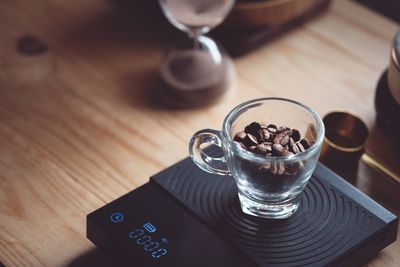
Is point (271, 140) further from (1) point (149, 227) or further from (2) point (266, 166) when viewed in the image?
(1) point (149, 227)

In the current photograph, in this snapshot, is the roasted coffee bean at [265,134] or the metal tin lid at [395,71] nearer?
the roasted coffee bean at [265,134]

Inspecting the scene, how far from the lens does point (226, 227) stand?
823 mm

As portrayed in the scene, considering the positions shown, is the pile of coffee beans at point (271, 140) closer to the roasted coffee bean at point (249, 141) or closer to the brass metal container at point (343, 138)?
the roasted coffee bean at point (249, 141)

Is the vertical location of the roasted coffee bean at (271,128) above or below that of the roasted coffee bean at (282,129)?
above

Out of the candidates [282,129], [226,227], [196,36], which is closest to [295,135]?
[282,129]

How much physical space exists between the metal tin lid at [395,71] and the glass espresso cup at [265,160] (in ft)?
0.61

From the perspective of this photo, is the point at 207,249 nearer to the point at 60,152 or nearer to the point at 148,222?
the point at 148,222

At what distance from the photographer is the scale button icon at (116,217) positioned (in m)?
0.83

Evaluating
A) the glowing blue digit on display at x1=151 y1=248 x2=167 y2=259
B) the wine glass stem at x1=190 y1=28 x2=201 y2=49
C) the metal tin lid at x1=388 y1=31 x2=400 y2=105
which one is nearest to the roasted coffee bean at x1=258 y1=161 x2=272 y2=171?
the glowing blue digit on display at x1=151 y1=248 x2=167 y2=259

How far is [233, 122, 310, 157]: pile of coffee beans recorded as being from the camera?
0.78m

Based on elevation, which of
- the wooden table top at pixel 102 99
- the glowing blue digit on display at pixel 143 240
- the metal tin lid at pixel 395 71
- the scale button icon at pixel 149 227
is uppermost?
the metal tin lid at pixel 395 71

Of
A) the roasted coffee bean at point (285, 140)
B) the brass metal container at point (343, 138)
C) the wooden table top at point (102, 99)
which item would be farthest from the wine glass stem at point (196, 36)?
the roasted coffee bean at point (285, 140)

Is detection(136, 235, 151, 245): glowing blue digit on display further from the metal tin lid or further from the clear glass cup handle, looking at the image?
the metal tin lid

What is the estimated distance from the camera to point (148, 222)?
2.71ft
